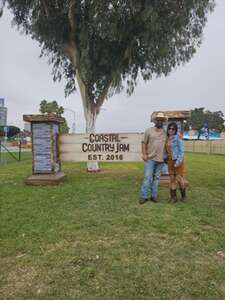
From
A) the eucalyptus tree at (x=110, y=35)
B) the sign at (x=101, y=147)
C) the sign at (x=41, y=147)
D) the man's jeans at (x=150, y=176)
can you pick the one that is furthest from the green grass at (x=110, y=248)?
the eucalyptus tree at (x=110, y=35)

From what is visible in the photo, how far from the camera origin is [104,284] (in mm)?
2580

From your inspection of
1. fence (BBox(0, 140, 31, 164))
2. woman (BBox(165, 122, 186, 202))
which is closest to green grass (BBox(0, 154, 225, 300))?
woman (BBox(165, 122, 186, 202))

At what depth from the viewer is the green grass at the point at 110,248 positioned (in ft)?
8.29

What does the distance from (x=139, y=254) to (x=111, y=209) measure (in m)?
1.80

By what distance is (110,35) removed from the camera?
9711mm

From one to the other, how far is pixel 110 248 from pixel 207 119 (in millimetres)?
83870

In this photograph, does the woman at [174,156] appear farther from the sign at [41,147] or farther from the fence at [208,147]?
the fence at [208,147]

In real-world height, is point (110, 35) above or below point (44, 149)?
above

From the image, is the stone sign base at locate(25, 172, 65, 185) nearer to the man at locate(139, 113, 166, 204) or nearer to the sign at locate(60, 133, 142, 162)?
the sign at locate(60, 133, 142, 162)

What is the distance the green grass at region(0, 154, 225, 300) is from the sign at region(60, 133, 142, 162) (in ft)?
6.24

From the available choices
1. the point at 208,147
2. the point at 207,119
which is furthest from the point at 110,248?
the point at 207,119

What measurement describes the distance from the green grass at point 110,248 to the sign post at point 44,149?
1340mm

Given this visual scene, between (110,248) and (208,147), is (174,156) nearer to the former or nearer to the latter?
(110,248)

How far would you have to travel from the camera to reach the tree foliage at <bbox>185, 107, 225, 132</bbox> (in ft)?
263
